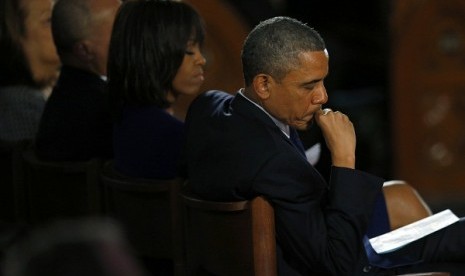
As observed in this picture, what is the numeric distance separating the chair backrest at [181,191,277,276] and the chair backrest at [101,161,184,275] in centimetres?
15

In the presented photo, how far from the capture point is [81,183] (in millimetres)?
2797

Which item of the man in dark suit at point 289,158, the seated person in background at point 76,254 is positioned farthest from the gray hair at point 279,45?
the seated person in background at point 76,254

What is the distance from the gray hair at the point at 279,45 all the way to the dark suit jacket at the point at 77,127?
0.80 meters

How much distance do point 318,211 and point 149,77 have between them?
737mm

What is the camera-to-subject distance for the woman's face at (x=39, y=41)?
3.37 metres

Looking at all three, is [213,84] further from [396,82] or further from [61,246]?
[61,246]

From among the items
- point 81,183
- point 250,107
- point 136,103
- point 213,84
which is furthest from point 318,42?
point 213,84

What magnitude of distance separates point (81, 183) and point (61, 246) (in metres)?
1.77

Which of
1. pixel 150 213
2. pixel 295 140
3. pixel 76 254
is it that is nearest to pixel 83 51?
pixel 150 213

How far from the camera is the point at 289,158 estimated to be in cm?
210

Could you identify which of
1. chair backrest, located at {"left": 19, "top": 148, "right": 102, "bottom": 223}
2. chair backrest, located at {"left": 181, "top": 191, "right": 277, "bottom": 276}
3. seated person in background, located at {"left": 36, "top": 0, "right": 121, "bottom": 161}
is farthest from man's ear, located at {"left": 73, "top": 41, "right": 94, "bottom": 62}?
chair backrest, located at {"left": 181, "top": 191, "right": 277, "bottom": 276}

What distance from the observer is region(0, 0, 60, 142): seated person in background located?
10.9 feet

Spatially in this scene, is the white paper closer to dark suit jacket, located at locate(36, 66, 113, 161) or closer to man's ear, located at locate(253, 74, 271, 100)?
man's ear, located at locate(253, 74, 271, 100)

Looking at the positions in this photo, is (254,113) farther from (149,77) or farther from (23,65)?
(23,65)
